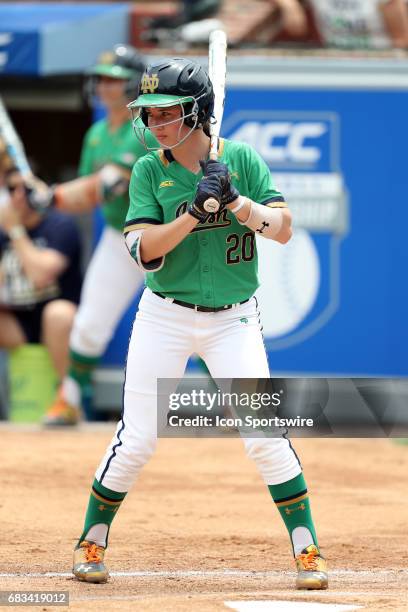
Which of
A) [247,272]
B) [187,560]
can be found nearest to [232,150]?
[247,272]

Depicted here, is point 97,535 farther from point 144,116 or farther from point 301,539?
point 144,116

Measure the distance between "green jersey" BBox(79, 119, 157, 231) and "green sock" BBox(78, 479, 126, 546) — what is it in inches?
157

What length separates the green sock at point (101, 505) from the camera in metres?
5.36

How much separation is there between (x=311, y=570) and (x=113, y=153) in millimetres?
4623

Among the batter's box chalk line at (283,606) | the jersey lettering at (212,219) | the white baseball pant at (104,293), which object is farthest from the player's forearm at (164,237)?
the white baseball pant at (104,293)

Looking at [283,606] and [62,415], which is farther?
[62,415]

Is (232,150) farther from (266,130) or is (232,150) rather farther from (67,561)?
(266,130)

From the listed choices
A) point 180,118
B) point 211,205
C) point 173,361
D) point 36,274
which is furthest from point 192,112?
point 36,274

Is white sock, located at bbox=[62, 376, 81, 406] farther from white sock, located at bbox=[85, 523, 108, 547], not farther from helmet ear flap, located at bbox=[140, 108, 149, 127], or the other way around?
helmet ear flap, located at bbox=[140, 108, 149, 127]

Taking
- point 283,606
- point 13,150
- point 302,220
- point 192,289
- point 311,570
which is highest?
point 13,150

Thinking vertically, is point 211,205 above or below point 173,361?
above

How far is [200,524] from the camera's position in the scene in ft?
22.3

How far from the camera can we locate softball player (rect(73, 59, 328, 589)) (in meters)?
5.19

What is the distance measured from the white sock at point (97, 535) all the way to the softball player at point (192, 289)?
102 millimetres
